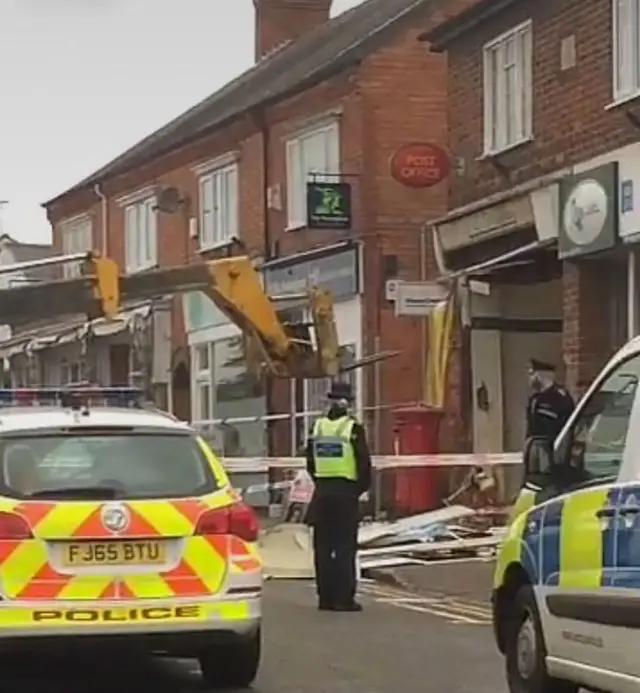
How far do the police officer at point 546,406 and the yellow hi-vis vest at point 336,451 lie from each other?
1.41 metres

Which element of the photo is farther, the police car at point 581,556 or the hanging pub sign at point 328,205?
the hanging pub sign at point 328,205

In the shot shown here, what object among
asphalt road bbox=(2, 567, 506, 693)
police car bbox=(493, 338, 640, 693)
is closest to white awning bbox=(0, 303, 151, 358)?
asphalt road bbox=(2, 567, 506, 693)

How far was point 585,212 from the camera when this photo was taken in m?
19.0

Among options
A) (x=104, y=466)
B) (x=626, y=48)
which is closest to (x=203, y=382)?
(x=626, y=48)

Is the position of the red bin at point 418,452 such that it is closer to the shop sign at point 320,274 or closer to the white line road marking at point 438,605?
the shop sign at point 320,274

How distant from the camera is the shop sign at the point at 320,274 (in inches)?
1046

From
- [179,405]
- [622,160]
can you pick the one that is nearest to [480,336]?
[622,160]

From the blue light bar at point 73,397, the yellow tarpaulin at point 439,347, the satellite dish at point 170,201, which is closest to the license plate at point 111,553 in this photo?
the blue light bar at point 73,397

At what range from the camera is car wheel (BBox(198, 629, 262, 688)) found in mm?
9930

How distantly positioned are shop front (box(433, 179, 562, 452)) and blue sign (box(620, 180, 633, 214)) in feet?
9.83

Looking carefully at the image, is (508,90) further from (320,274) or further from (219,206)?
(219,206)

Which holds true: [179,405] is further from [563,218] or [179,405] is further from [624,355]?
[624,355]

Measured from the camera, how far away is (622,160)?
1827cm

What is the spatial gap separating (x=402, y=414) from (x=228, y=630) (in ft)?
45.3
